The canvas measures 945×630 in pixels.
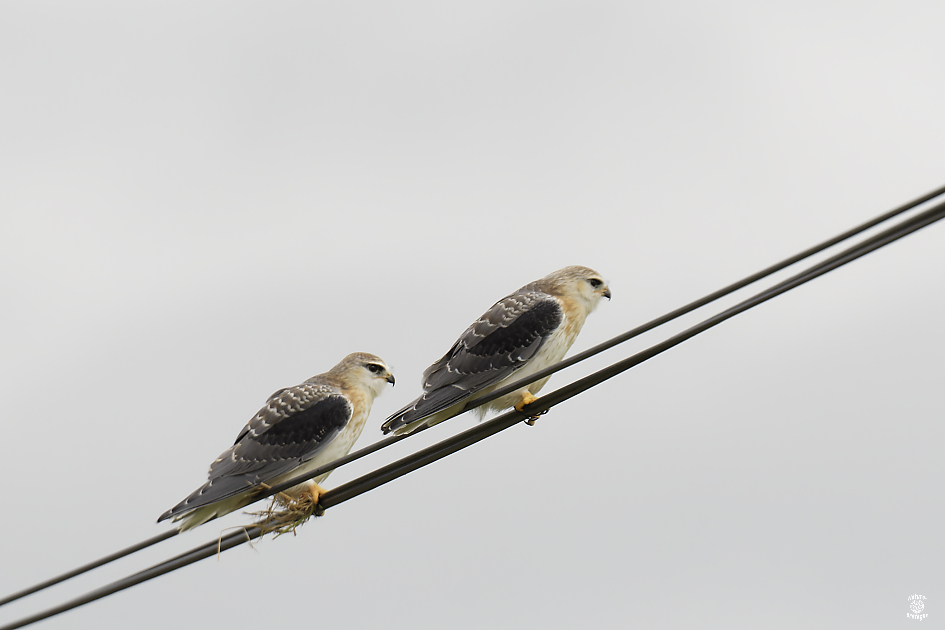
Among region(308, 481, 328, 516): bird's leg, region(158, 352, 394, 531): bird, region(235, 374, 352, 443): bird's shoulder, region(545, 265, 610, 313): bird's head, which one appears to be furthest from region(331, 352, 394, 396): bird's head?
region(545, 265, 610, 313): bird's head

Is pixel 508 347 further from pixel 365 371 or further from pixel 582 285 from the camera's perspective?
pixel 365 371

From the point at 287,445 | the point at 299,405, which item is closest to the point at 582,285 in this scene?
the point at 299,405

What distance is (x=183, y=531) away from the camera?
308 inches

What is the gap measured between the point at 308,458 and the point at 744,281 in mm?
4734

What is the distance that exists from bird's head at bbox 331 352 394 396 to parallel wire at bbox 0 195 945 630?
196cm

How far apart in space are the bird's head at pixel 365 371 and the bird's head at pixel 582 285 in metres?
1.95

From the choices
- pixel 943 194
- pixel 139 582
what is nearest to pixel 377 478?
pixel 139 582

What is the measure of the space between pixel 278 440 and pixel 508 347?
91.2 inches

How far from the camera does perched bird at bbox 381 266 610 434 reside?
8547 millimetres

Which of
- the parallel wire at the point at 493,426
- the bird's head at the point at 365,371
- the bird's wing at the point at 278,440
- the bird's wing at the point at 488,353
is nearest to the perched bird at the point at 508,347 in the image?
the bird's wing at the point at 488,353

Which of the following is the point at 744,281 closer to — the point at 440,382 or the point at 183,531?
the point at 440,382

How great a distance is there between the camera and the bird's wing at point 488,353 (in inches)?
336

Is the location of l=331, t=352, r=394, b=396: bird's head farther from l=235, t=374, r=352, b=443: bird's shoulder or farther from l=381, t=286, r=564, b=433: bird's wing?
l=381, t=286, r=564, b=433: bird's wing

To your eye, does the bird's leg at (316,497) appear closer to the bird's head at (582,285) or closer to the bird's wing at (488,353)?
the bird's wing at (488,353)
